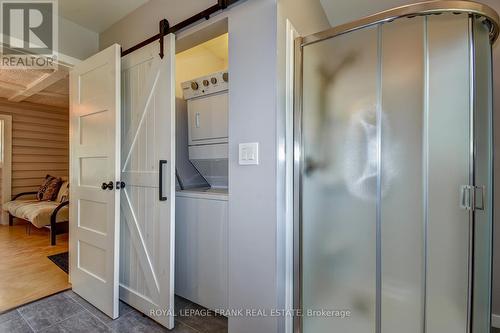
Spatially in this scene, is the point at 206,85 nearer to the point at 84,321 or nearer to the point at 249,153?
the point at 249,153

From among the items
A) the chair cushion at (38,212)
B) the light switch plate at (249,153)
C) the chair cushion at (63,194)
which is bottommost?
the chair cushion at (38,212)

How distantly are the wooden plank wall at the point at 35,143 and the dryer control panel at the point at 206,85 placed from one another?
4.48 meters

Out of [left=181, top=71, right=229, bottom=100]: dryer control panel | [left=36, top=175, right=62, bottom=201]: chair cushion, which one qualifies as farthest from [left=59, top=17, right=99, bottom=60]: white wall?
[left=36, top=175, right=62, bottom=201]: chair cushion

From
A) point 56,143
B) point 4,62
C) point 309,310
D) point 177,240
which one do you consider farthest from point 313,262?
point 56,143

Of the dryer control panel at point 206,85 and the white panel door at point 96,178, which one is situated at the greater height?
the dryer control panel at point 206,85

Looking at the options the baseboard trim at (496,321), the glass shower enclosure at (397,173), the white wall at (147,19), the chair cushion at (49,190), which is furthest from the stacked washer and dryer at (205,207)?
the chair cushion at (49,190)

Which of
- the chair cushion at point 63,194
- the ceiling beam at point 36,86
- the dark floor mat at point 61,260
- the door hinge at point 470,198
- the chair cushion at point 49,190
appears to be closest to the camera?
the door hinge at point 470,198

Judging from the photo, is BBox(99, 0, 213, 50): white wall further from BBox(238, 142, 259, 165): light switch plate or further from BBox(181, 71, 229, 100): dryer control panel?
BBox(238, 142, 259, 165): light switch plate

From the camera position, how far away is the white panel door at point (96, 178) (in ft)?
5.98

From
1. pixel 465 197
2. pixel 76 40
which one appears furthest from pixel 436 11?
pixel 76 40

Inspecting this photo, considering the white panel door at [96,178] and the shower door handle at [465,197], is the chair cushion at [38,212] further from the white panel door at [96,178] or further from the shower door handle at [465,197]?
the shower door handle at [465,197]

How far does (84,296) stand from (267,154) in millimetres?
2061

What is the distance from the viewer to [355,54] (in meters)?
1.34

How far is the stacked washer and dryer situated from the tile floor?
0.13 metres
